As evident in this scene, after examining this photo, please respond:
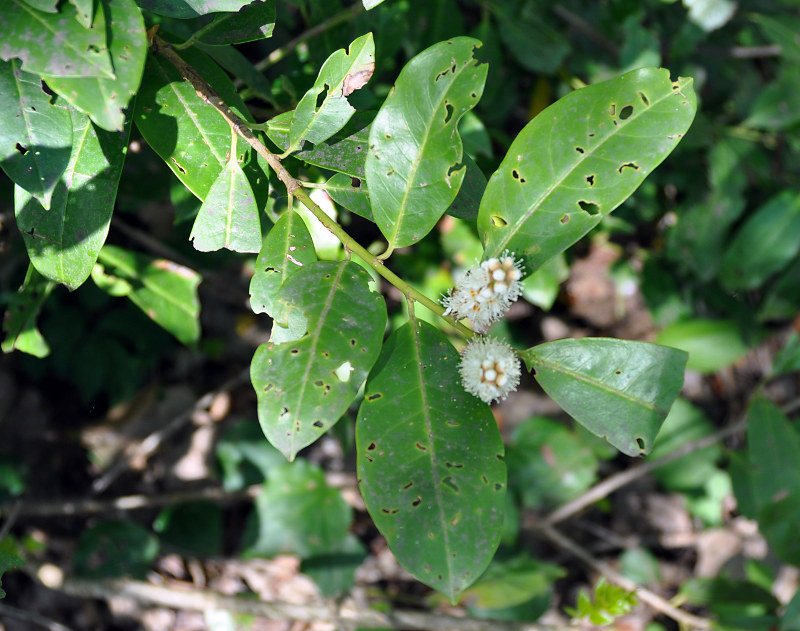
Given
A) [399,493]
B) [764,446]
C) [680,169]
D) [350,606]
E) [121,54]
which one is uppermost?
[121,54]

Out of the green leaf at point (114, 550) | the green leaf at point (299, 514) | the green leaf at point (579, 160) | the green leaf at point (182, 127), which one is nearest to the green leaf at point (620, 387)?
the green leaf at point (579, 160)

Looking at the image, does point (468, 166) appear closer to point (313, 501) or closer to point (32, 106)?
point (32, 106)

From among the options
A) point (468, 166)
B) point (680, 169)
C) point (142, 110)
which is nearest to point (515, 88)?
point (680, 169)

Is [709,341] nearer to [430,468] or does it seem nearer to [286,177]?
[430,468]

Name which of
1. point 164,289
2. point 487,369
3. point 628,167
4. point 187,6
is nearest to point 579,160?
point 628,167

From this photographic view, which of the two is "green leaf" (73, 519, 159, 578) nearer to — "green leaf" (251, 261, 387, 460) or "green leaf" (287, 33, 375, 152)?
"green leaf" (251, 261, 387, 460)

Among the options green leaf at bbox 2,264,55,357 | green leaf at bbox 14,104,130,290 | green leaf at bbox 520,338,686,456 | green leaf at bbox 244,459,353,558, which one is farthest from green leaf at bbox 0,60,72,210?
green leaf at bbox 244,459,353,558

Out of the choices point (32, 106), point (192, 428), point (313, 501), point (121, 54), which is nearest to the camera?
point (121, 54)
